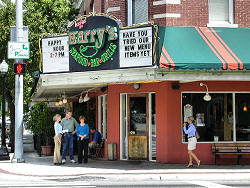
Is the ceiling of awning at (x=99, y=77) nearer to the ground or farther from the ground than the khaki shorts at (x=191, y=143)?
farther from the ground

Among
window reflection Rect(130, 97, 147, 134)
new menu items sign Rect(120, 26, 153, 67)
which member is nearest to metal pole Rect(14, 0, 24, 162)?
window reflection Rect(130, 97, 147, 134)

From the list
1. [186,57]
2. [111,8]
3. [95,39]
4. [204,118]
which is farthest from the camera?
[111,8]

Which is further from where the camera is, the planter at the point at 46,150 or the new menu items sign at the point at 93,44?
the planter at the point at 46,150

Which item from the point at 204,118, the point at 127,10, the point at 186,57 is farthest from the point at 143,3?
the point at 204,118

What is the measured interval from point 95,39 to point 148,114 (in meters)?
3.64

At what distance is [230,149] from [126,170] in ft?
13.9

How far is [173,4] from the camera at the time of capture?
15656 millimetres

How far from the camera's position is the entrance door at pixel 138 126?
54.2ft

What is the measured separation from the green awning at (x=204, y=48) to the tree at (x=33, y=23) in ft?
37.9

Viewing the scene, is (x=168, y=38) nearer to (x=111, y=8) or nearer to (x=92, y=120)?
(x=111, y=8)

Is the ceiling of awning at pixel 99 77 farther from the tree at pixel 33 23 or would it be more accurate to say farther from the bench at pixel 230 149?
the tree at pixel 33 23

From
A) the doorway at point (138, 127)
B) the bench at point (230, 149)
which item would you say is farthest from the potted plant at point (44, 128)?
the bench at point (230, 149)

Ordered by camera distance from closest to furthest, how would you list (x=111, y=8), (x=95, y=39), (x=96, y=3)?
(x=95, y=39) → (x=111, y=8) → (x=96, y=3)

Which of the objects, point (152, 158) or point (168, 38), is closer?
point (168, 38)
